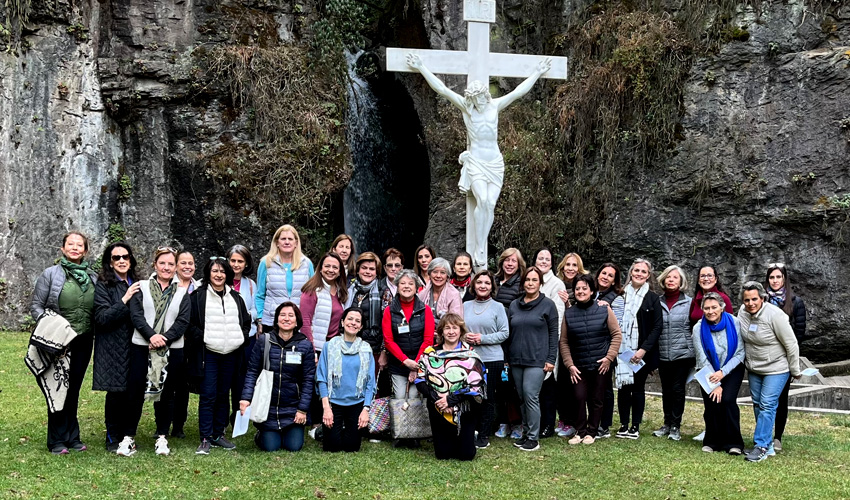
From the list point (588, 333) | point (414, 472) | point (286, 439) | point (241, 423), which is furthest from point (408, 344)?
point (588, 333)

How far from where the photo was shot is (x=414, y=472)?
21.1 feet

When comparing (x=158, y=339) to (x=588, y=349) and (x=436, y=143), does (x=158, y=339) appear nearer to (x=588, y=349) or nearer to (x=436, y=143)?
(x=588, y=349)

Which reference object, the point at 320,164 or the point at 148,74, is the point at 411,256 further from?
the point at 148,74

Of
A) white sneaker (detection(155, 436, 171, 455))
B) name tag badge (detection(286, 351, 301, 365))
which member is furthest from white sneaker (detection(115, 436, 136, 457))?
name tag badge (detection(286, 351, 301, 365))

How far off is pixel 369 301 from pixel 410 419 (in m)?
1.06

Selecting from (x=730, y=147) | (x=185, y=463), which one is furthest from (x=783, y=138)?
(x=185, y=463)

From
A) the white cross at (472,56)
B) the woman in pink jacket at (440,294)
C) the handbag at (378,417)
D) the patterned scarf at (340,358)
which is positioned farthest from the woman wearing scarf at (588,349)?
the white cross at (472,56)

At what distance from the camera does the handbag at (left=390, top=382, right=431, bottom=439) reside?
709 centimetres

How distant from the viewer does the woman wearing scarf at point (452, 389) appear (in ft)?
22.1

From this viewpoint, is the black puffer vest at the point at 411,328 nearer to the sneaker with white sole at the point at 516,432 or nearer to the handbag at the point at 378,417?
the handbag at the point at 378,417

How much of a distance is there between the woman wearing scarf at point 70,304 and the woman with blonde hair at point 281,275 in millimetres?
1497

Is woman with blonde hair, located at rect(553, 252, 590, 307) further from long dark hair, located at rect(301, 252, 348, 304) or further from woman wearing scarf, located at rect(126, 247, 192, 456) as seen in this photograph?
woman wearing scarf, located at rect(126, 247, 192, 456)

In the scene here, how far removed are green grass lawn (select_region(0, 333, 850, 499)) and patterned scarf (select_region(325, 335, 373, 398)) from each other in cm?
56

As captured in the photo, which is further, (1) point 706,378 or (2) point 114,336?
(1) point 706,378
